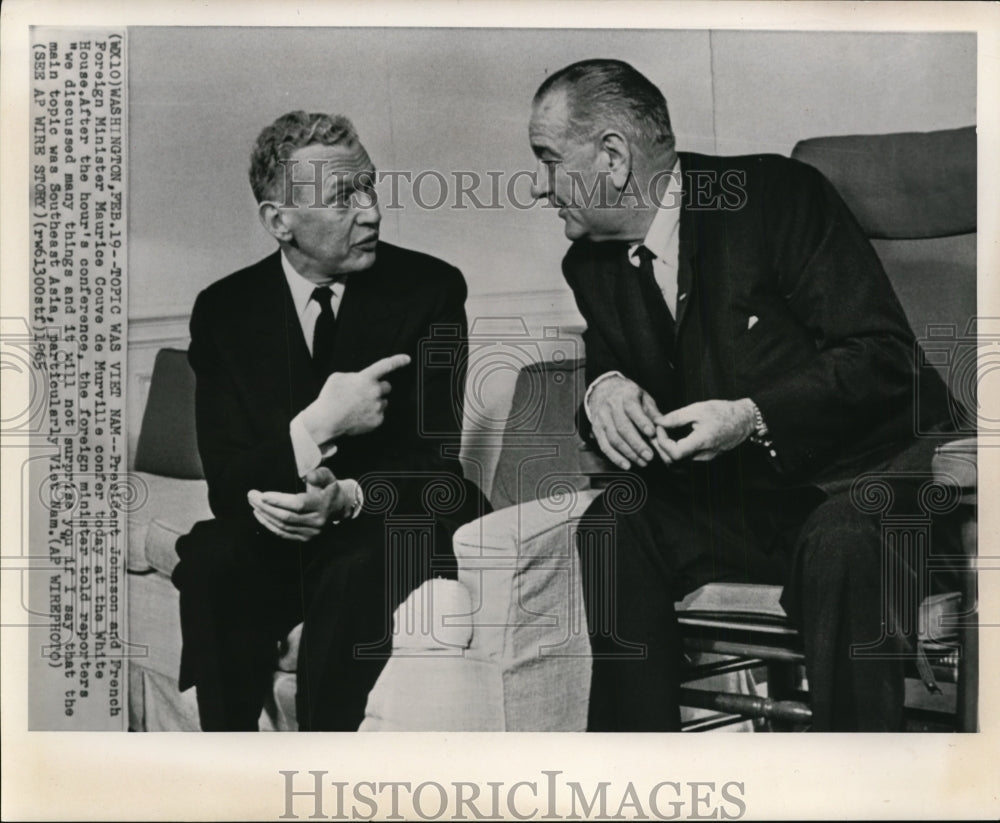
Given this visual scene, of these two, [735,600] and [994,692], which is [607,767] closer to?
[735,600]

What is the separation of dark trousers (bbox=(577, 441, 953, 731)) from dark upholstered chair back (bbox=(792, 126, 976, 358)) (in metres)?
0.74

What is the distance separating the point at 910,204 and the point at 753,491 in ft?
3.67

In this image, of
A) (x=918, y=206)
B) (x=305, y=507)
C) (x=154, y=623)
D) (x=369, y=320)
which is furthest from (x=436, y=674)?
(x=918, y=206)

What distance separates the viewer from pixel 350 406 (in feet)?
10.8

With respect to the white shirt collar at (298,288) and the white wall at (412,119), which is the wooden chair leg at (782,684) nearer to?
the white wall at (412,119)

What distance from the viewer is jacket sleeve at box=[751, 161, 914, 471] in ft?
10.8

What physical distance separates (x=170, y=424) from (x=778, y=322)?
6.81 ft

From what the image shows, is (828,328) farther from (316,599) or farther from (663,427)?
(316,599)

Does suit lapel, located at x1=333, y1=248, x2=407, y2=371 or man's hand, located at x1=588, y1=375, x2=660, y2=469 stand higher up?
suit lapel, located at x1=333, y1=248, x2=407, y2=371

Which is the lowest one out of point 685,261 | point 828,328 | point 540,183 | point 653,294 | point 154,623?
point 154,623

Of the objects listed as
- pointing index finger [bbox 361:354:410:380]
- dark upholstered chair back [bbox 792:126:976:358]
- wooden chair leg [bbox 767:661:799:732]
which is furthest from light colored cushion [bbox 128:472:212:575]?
dark upholstered chair back [bbox 792:126:976:358]

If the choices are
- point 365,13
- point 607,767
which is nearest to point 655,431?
point 607,767

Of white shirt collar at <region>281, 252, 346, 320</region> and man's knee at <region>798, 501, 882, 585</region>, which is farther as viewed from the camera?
white shirt collar at <region>281, 252, 346, 320</region>

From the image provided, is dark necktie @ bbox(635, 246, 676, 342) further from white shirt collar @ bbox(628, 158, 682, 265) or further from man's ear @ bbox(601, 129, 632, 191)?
man's ear @ bbox(601, 129, 632, 191)
